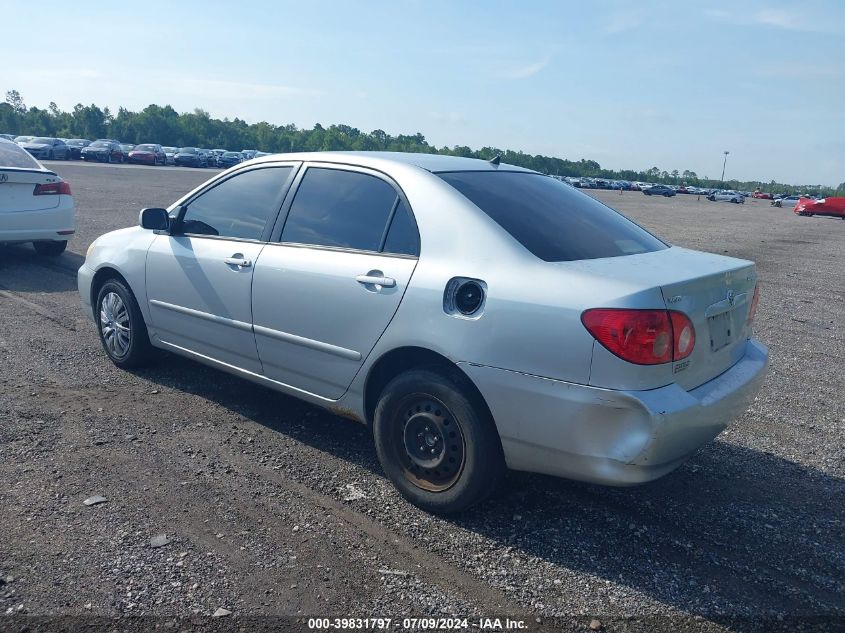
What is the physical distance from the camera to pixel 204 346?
498 centimetres

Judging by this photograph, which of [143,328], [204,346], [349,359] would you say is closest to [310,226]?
[349,359]

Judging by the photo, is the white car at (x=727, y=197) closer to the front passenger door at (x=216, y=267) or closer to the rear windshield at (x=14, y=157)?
the rear windshield at (x=14, y=157)

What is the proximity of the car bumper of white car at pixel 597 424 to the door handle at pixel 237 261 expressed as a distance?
177cm

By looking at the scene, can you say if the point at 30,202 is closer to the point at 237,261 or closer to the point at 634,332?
the point at 237,261

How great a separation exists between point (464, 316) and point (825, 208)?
48253mm

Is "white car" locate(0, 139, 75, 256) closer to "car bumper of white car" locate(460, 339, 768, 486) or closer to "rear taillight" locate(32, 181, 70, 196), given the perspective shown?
"rear taillight" locate(32, 181, 70, 196)

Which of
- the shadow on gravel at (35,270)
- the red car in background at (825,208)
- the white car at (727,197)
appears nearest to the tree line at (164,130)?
the white car at (727,197)

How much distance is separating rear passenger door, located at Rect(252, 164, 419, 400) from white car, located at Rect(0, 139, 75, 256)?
6322 millimetres

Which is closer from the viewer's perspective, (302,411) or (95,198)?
(302,411)

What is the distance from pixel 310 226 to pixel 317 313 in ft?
1.90

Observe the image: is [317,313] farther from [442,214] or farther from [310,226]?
[442,214]

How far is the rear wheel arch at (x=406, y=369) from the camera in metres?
3.55

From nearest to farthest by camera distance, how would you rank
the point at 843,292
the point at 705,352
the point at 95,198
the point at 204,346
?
the point at 705,352, the point at 204,346, the point at 843,292, the point at 95,198

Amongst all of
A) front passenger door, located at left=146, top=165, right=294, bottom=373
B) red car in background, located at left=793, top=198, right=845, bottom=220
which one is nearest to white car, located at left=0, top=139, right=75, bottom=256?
front passenger door, located at left=146, top=165, right=294, bottom=373
